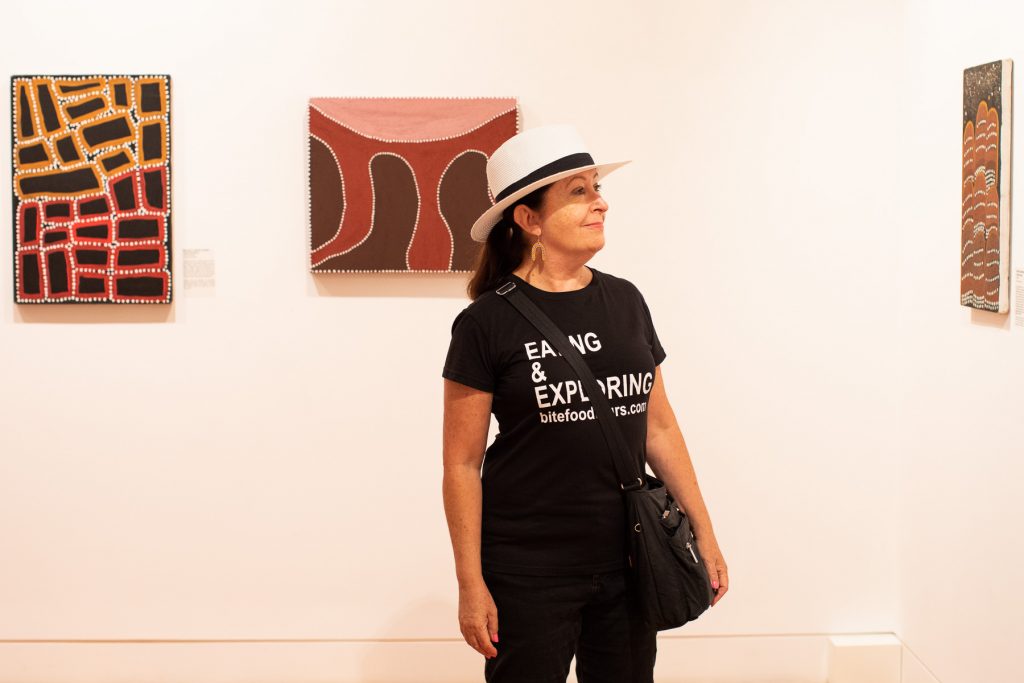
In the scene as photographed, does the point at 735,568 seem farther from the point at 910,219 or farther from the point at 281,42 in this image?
the point at 281,42

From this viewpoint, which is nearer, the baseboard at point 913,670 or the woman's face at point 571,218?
the woman's face at point 571,218

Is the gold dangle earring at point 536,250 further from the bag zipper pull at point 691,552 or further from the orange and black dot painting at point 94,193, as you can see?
the orange and black dot painting at point 94,193

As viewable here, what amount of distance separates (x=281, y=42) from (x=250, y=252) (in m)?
0.64

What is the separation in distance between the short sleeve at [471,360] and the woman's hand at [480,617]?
0.36m

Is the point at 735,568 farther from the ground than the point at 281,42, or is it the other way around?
the point at 281,42

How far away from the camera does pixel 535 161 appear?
1.96 metres

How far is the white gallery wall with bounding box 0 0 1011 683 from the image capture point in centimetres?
313

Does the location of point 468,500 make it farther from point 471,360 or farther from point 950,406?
point 950,406

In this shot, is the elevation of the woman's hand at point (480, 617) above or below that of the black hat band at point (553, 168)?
below

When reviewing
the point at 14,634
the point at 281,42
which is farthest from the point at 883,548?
the point at 14,634

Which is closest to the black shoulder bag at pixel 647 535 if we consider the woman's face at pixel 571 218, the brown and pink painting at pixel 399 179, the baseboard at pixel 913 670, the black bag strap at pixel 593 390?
the black bag strap at pixel 593 390

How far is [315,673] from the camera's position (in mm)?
3250

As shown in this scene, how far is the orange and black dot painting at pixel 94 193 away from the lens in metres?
3.09

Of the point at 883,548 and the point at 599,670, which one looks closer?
the point at 599,670
